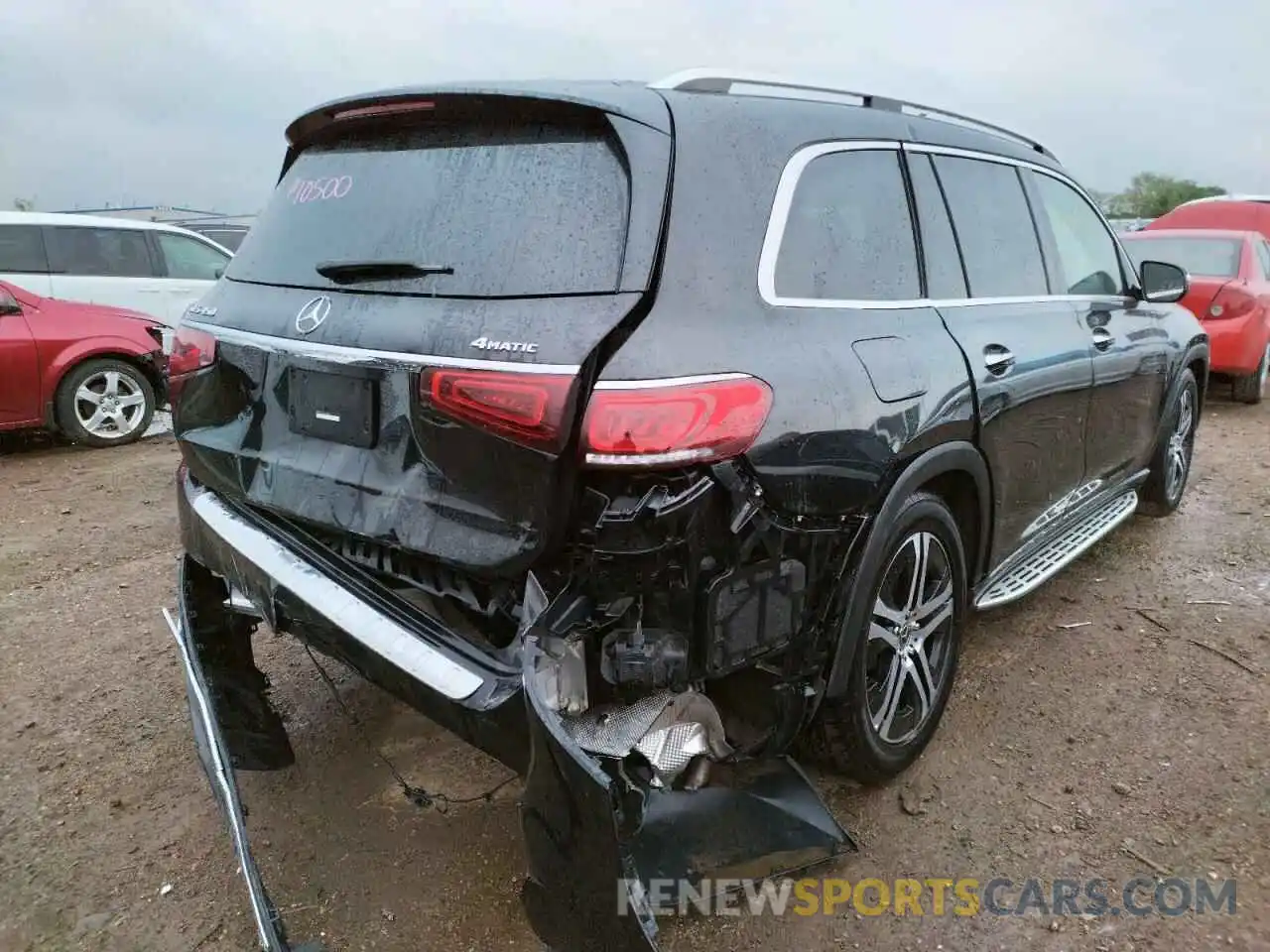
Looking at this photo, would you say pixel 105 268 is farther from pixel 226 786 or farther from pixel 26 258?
pixel 226 786

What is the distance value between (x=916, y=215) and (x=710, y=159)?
916 mm

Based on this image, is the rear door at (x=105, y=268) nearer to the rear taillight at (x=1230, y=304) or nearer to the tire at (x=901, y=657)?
the tire at (x=901, y=657)

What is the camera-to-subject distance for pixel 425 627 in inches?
79.4

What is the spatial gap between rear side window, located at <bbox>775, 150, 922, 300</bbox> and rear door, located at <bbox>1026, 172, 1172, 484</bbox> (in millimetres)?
1174

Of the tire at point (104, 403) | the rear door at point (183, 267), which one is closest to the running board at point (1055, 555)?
the tire at point (104, 403)

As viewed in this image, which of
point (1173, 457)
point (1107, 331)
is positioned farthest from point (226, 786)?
point (1173, 457)

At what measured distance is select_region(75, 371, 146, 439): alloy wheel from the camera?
6966 mm

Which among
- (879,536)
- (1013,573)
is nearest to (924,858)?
(879,536)

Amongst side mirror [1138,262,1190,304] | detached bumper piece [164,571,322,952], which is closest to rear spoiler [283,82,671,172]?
detached bumper piece [164,571,322,952]

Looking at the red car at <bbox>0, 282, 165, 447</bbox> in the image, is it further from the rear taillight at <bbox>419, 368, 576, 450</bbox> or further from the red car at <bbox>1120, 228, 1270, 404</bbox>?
the red car at <bbox>1120, 228, 1270, 404</bbox>

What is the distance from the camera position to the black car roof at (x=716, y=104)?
2.13m

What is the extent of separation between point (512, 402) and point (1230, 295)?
827 centimetres

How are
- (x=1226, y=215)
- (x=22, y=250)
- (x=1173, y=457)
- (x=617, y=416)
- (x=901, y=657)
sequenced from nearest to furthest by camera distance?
(x=617, y=416) < (x=901, y=657) < (x=1173, y=457) < (x=22, y=250) < (x=1226, y=215)

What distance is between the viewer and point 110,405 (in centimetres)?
705
